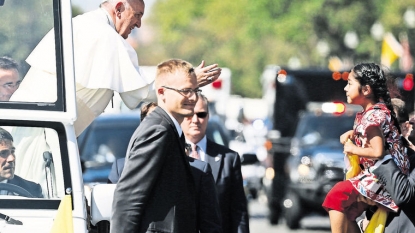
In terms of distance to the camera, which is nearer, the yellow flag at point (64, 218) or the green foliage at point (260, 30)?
the yellow flag at point (64, 218)

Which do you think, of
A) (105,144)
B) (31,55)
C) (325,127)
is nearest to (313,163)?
(325,127)

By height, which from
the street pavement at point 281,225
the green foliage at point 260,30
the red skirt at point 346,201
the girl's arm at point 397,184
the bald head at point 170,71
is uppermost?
the green foliage at point 260,30

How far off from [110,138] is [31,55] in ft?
23.0

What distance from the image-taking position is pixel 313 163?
17750 millimetres

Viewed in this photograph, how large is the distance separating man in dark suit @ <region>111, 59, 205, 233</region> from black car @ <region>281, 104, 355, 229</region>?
1197 cm

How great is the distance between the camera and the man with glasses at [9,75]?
546cm

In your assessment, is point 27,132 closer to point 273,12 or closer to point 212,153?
point 212,153

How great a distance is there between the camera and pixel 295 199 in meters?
18.0

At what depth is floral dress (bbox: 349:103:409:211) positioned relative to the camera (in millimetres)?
6371

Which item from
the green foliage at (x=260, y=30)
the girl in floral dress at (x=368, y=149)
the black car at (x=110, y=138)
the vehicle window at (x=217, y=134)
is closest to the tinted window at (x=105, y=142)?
the black car at (x=110, y=138)

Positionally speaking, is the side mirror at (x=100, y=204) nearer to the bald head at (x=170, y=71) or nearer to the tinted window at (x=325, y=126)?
the bald head at (x=170, y=71)

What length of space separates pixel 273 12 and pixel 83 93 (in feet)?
201

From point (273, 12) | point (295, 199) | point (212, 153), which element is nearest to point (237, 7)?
point (273, 12)

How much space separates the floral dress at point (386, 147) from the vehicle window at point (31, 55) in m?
1.95
